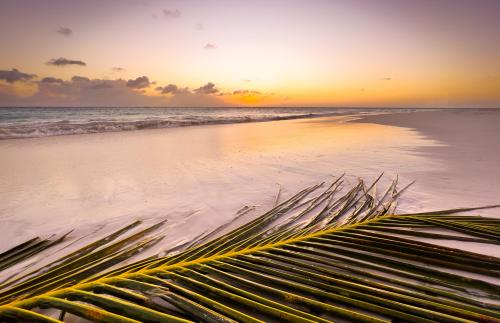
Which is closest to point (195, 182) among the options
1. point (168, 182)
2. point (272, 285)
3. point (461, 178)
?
point (168, 182)

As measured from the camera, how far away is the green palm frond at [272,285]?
0.84m

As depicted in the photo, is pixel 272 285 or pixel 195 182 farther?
pixel 195 182

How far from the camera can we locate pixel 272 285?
3.48ft

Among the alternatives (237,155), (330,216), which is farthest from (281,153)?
(330,216)

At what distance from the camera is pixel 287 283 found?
3.38 ft

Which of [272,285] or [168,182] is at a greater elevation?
[272,285]

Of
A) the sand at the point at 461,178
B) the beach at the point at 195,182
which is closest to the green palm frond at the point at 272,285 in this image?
the beach at the point at 195,182

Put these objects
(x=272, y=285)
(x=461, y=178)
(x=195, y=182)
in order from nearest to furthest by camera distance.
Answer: (x=272, y=285) → (x=461, y=178) → (x=195, y=182)

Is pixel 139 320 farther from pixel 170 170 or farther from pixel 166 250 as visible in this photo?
pixel 170 170

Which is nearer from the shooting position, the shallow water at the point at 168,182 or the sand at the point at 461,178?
the shallow water at the point at 168,182

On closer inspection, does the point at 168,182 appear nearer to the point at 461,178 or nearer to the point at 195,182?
the point at 195,182

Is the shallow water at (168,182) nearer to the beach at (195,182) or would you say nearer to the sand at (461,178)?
the beach at (195,182)

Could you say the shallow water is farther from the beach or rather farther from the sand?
the sand

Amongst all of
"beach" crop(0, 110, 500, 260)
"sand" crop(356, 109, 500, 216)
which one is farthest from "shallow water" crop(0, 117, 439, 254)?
"sand" crop(356, 109, 500, 216)
